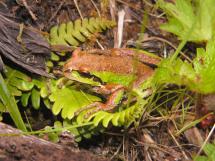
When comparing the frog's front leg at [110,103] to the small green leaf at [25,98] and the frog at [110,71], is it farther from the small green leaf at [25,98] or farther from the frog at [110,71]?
the small green leaf at [25,98]

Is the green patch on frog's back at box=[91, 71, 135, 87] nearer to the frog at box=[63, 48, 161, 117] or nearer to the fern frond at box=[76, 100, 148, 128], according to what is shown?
the frog at box=[63, 48, 161, 117]

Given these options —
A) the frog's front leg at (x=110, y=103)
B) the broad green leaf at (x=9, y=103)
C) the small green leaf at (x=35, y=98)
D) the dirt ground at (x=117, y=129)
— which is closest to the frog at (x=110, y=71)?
the frog's front leg at (x=110, y=103)

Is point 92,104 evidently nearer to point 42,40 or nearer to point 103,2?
point 42,40

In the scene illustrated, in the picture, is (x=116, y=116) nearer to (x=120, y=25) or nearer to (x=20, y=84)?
(x=20, y=84)

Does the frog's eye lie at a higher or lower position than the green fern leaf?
higher

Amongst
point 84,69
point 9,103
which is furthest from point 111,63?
point 9,103

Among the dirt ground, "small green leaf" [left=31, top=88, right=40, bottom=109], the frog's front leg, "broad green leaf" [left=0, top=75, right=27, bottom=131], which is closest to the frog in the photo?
the frog's front leg

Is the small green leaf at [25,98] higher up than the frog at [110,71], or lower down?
lower down
